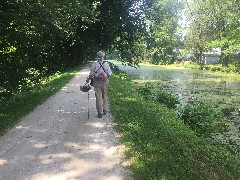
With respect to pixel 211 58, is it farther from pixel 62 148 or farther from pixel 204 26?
pixel 62 148

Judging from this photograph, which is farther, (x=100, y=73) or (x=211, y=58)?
(x=211, y=58)

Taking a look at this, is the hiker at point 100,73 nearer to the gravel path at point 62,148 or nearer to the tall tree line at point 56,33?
the gravel path at point 62,148

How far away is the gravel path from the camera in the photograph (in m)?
6.68

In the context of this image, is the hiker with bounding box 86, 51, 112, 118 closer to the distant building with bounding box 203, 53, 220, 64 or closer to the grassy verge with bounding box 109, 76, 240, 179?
the grassy verge with bounding box 109, 76, 240, 179

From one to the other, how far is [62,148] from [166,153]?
2.66m

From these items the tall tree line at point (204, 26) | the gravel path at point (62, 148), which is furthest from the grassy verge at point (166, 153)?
the tall tree line at point (204, 26)

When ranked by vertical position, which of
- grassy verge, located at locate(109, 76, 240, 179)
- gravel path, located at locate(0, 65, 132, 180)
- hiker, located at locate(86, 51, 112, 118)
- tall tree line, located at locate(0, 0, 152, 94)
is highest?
tall tree line, located at locate(0, 0, 152, 94)

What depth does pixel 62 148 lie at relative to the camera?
27.0 feet

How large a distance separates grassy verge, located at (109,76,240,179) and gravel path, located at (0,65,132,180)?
1.27ft

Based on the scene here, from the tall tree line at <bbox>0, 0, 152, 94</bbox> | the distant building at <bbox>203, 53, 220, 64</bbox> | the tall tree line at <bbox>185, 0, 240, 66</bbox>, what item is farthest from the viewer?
the distant building at <bbox>203, 53, 220, 64</bbox>

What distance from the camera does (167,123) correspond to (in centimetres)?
1137

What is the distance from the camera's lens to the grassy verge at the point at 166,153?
271 inches

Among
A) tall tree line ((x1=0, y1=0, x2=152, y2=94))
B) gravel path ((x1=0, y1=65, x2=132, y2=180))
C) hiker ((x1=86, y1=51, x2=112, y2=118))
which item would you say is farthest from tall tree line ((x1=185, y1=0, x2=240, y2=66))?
gravel path ((x1=0, y1=65, x2=132, y2=180))

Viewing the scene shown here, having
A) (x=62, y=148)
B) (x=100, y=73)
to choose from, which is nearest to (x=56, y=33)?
(x=100, y=73)
